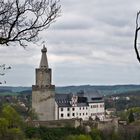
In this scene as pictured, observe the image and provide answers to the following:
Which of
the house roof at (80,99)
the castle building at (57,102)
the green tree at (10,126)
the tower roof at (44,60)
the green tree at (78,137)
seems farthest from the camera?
the house roof at (80,99)

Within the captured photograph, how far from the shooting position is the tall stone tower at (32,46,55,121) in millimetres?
71000

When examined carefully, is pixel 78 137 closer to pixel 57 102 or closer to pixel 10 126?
pixel 10 126

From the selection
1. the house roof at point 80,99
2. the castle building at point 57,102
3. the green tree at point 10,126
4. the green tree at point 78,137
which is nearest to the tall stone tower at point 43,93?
the castle building at point 57,102

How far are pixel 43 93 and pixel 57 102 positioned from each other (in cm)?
1548

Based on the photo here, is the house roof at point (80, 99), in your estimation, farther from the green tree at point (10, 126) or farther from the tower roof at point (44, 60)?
the green tree at point (10, 126)

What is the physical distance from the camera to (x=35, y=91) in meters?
71.8

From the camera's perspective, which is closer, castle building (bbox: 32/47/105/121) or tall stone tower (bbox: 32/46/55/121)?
tall stone tower (bbox: 32/46/55/121)

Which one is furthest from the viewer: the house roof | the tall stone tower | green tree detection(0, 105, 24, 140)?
the house roof

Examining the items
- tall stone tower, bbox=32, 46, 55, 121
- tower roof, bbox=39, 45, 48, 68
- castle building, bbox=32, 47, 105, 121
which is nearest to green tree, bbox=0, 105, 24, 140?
tall stone tower, bbox=32, 46, 55, 121

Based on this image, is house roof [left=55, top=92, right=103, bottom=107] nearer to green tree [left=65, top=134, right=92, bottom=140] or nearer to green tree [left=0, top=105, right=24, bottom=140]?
green tree [left=0, top=105, right=24, bottom=140]

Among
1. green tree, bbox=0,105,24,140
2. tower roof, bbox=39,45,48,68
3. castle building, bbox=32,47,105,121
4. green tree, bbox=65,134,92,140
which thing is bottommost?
green tree, bbox=65,134,92,140

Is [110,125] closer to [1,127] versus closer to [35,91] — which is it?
[35,91]

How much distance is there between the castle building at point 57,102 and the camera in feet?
234

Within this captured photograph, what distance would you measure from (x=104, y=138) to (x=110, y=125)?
299 inches
